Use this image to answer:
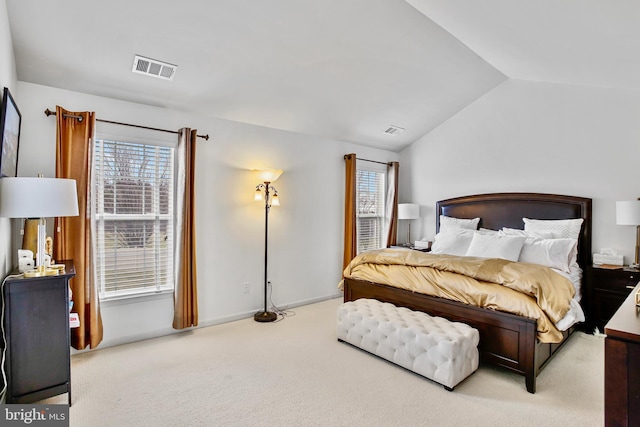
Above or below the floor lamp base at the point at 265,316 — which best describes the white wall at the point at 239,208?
above

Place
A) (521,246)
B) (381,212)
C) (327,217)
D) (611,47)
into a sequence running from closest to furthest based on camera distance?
(611,47) < (521,246) < (327,217) < (381,212)

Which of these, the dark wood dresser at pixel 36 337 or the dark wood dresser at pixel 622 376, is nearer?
the dark wood dresser at pixel 622 376

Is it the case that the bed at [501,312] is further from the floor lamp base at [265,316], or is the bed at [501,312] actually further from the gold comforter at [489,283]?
the floor lamp base at [265,316]

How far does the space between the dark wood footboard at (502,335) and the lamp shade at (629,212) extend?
1569mm

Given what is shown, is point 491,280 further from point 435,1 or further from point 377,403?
point 435,1

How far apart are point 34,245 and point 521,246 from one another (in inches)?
184

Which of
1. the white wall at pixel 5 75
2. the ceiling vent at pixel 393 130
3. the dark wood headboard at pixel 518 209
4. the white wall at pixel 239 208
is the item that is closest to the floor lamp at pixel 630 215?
the dark wood headboard at pixel 518 209

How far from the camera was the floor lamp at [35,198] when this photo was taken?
80.3 inches

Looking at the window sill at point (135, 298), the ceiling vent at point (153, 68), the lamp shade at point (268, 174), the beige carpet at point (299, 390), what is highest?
the ceiling vent at point (153, 68)

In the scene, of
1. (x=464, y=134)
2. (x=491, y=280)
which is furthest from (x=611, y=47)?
(x=464, y=134)

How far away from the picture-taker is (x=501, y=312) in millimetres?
2676

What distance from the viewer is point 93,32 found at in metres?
2.56

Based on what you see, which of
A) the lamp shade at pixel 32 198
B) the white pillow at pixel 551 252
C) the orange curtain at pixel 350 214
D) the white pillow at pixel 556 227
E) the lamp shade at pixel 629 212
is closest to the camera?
the lamp shade at pixel 32 198

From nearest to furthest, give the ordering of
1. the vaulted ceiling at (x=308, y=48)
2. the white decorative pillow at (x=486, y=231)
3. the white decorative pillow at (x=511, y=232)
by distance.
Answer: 1. the vaulted ceiling at (x=308, y=48)
2. the white decorative pillow at (x=511, y=232)
3. the white decorative pillow at (x=486, y=231)
